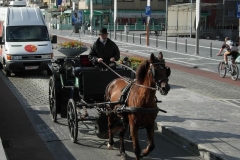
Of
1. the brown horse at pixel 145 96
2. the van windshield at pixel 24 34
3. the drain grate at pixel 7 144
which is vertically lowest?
the drain grate at pixel 7 144

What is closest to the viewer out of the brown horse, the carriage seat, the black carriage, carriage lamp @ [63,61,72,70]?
the brown horse

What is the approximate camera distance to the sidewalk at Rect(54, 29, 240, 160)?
9602 millimetres

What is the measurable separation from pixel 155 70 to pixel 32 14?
53.4 feet

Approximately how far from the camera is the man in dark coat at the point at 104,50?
35.3 ft

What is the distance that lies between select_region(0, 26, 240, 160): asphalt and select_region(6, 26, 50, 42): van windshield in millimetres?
4926

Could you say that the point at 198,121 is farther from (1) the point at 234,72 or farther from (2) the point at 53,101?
(1) the point at 234,72

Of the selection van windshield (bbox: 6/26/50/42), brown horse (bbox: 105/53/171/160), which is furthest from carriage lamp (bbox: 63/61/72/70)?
van windshield (bbox: 6/26/50/42)

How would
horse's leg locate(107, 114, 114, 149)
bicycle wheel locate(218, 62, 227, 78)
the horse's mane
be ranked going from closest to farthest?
the horse's mane
horse's leg locate(107, 114, 114, 149)
bicycle wheel locate(218, 62, 227, 78)

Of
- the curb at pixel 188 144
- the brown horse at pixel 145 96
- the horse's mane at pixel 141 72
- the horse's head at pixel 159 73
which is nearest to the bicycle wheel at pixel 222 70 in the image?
the curb at pixel 188 144

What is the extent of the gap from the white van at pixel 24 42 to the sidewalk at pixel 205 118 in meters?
6.11

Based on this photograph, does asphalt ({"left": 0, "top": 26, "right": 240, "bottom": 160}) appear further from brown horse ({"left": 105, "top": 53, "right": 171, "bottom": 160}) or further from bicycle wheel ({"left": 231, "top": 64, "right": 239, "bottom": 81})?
bicycle wheel ({"left": 231, "top": 64, "right": 239, "bottom": 81})

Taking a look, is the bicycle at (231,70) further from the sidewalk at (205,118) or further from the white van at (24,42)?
the white van at (24,42)

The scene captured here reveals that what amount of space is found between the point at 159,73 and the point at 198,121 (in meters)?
4.64

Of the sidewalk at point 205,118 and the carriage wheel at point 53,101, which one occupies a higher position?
the carriage wheel at point 53,101
